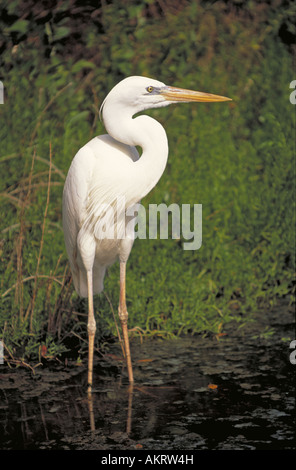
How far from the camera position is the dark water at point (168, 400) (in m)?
3.05

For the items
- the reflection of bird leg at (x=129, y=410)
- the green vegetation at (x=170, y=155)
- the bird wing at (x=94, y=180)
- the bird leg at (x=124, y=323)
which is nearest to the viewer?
the reflection of bird leg at (x=129, y=410)

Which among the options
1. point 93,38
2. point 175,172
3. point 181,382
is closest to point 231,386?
point 181,382

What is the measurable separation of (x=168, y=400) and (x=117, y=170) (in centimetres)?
115

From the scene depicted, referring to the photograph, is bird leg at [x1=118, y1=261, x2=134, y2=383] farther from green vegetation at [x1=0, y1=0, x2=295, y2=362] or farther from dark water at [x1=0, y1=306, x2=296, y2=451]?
green vegetation at [x1=0, y1=0, x2=295, y2=362]

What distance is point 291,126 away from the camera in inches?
210

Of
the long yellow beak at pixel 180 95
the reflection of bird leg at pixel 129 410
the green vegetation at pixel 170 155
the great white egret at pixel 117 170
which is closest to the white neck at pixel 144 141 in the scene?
the great white egret at pixel 117 170

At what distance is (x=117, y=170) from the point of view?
3.42 metres

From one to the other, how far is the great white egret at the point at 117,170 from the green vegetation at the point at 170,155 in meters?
0.33

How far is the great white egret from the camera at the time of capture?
3.35m

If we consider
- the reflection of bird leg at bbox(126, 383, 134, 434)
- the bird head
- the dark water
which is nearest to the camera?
the dark water

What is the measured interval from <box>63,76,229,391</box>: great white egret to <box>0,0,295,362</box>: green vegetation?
33 cm

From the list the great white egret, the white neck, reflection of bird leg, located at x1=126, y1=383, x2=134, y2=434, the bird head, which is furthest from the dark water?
the bird head

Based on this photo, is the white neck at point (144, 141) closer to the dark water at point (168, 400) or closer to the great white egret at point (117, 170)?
the great white egret at point (117, 170)

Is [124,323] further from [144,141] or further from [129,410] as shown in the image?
[144,141]
